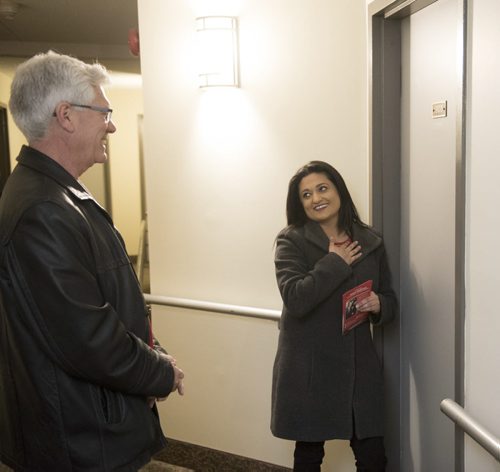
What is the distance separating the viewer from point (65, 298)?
1.59 m

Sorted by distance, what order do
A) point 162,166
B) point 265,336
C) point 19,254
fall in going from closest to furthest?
point 19,254, point 265,336, point 162,166

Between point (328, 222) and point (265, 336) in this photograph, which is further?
point (265, 336)

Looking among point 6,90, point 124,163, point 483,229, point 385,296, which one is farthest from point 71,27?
point 483,229

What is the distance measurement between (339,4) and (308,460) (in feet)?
5.72

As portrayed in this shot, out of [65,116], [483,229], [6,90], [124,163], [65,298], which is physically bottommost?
[65,298]

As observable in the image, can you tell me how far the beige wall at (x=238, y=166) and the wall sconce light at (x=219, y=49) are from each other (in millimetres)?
63

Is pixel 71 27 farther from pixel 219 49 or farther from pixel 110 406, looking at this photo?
pixel 110 406

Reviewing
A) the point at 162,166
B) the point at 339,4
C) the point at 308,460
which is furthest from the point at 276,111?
the point at 308,460

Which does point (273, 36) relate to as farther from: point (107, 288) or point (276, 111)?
point (107, 288)

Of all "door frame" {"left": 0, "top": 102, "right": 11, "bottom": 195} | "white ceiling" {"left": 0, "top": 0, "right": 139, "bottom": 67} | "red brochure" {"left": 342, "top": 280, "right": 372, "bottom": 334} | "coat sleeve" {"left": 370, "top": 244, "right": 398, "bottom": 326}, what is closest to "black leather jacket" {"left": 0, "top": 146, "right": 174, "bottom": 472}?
"red brochure" {"left": 342, "top": 280, "right": 372, "bottom": 334}

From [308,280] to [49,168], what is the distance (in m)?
0.97

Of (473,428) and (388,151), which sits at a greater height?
(388,151)

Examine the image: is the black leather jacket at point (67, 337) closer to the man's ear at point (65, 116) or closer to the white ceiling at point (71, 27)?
the man's ear at point (65, 116)

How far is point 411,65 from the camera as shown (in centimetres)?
242
